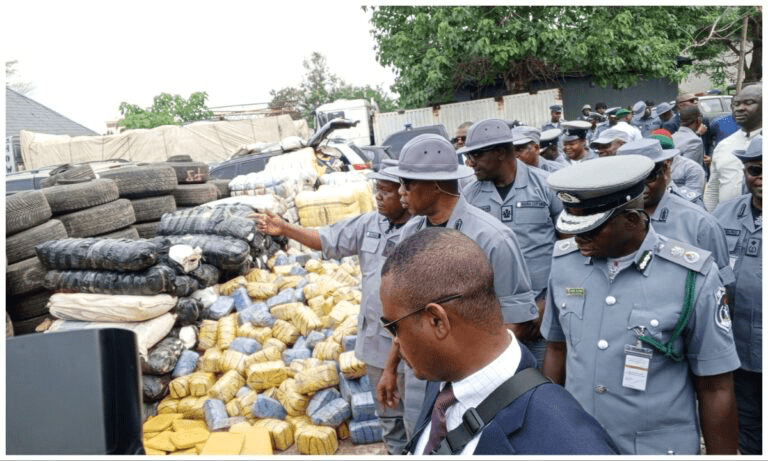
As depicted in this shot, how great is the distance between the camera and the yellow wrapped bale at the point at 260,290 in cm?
562

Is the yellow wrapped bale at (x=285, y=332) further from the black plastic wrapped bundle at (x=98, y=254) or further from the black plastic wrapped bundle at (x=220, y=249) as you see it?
the black plastic wrapped bundle at (x=98, y=254)

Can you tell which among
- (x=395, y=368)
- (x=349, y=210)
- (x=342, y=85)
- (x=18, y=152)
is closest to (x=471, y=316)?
(x=395, y=368)

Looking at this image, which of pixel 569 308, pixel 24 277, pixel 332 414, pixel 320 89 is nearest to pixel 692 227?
pixel 569 308

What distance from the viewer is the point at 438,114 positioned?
787 inches

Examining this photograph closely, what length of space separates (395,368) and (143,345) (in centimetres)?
241

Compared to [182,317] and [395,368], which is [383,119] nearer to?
[182,317]

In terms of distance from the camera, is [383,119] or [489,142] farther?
[383,119]

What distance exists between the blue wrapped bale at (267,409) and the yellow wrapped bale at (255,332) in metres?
0.81

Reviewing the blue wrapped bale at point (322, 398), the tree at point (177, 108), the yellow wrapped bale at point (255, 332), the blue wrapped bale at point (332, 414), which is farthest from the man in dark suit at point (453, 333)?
the tree at point (177, 108)

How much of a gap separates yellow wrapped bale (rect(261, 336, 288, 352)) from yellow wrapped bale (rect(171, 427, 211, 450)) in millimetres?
933

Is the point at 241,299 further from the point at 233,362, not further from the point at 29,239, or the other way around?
the point at 29,239

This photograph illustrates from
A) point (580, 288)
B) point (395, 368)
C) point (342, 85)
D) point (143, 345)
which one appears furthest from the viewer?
point (342, 85)

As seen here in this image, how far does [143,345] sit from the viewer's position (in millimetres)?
4406

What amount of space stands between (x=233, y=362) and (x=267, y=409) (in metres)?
0.61
